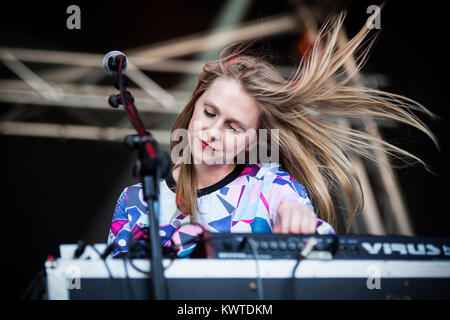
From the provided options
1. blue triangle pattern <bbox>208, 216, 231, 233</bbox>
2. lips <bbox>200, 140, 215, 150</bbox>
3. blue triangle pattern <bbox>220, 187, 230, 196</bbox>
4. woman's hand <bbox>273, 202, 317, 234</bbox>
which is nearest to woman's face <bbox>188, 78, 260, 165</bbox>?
lips <bbox>200, 140, 215, 150</bbox>

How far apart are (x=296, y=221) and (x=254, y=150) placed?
0.72m

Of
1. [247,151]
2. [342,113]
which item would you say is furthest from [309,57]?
[247,151]

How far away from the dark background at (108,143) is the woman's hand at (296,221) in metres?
1.07

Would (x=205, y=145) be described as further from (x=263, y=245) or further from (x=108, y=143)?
(x=108, y=143)

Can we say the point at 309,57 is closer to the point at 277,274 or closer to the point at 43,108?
the point at 277,274

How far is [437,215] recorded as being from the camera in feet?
9.52

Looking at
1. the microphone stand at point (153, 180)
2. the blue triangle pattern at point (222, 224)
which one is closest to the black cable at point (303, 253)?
the microphone stand at point (153, 180)

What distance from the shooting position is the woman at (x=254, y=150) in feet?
4.60

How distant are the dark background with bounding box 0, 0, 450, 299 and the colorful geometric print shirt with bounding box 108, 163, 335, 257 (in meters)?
0.81

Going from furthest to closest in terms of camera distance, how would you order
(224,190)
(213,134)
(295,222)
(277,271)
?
(224,190), (213,134), (295,222), (277,271)

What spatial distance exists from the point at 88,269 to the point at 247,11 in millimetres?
3150

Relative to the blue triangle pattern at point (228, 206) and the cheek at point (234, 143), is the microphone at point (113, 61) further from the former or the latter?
the blue triangle pattern at point (228, 206)

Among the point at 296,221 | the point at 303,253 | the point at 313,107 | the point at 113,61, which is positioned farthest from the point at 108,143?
the point at 303,253

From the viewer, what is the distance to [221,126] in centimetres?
139
